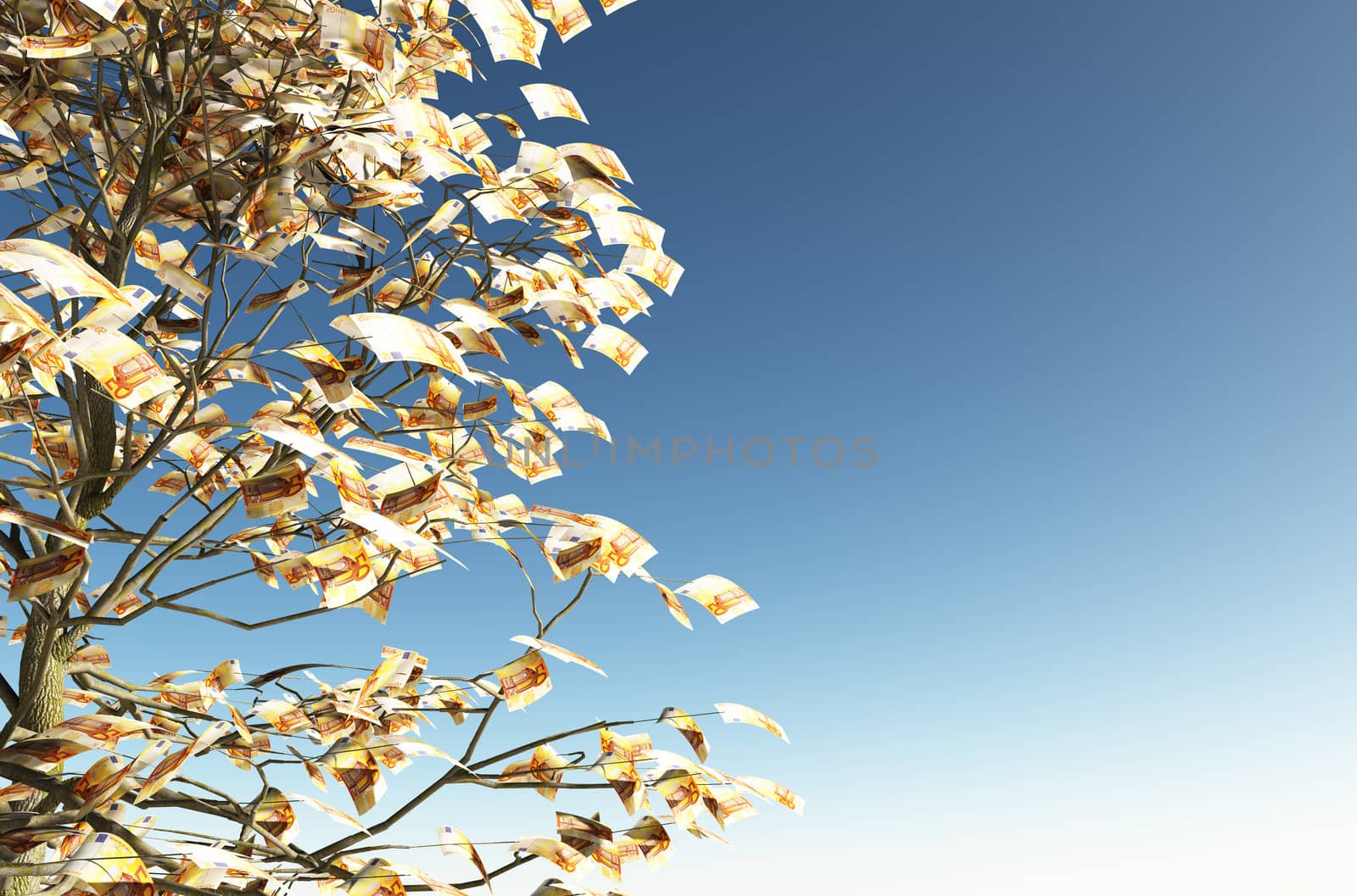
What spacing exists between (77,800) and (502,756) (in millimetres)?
1040

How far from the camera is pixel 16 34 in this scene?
2.58 m

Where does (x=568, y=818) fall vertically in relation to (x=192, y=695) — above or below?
below

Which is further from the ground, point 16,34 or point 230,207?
point 16,34

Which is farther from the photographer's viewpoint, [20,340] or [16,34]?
[16,34]

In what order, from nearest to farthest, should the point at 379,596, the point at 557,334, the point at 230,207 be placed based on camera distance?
the point at 379,596, the point at 230,207, the point at 557,334

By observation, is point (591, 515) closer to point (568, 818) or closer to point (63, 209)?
point (568, 818)

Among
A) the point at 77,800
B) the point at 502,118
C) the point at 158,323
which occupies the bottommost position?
the point at 77,800

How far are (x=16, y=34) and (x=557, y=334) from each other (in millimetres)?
1692

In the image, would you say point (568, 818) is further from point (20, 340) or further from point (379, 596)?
point (20, 340)

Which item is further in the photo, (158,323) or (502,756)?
(158,323)

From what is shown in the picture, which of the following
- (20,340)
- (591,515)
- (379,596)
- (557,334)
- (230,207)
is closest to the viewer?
(20,340)

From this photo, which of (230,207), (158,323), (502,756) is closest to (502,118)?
(230,207)

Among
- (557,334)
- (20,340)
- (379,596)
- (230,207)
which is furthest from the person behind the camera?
(557,334)

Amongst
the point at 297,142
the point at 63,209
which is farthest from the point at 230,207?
the point at 63,209
